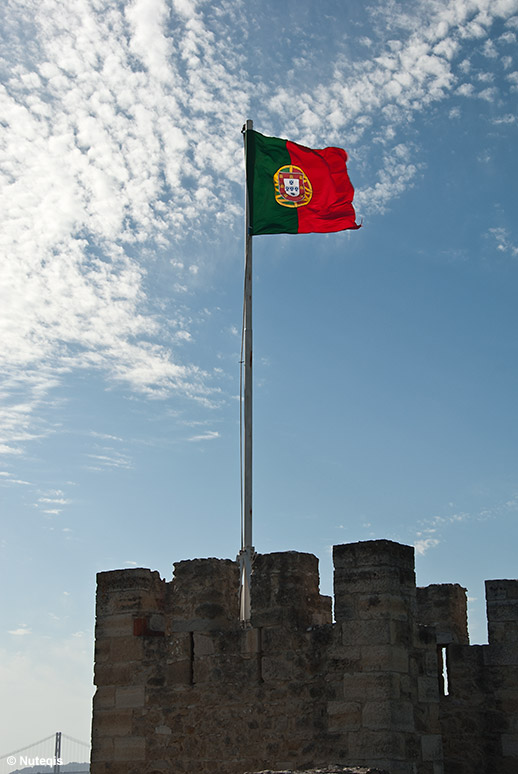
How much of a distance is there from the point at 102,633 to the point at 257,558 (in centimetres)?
209

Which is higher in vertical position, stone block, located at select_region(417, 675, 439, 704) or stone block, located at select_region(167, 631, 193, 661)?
stone block, located at select_region(167, 631, 193, 661)

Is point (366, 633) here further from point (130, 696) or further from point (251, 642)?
point (130, 696)

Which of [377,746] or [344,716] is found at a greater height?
[344,716]

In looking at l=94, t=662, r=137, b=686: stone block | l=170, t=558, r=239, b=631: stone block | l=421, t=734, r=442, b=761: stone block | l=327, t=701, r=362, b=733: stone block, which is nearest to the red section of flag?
l=170, t=558, r=239, b=631: stone block

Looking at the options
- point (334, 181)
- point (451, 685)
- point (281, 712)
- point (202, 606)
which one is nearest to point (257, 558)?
point (202, 606)

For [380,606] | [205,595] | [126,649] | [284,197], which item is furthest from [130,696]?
[284,197]

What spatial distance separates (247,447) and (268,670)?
2.58 meters

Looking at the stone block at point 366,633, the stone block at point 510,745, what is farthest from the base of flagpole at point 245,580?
the stone block at point 510,745

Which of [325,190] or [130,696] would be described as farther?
[325,190]

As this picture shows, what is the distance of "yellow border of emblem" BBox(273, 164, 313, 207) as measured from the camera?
13.1m

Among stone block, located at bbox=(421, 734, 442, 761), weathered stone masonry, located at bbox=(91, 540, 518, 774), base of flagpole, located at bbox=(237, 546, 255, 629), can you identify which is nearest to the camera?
weathered stone masonry, located at bbox=(91, 540, 518, 774)

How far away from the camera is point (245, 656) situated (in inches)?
412

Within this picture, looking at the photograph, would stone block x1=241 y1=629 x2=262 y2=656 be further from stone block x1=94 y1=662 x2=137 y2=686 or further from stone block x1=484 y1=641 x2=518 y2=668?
stone block x1=484 y1=641 x2=518 y2=668

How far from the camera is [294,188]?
13180 millimetres
